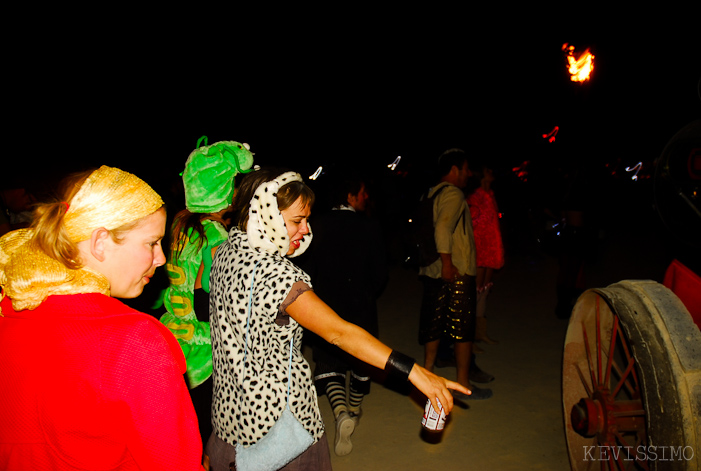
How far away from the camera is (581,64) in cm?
1313

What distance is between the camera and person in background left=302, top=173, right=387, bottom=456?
12.1ft

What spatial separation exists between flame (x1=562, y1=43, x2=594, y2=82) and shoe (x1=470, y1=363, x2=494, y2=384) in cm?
1185

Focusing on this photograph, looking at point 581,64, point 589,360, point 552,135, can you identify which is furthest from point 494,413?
point 552,135

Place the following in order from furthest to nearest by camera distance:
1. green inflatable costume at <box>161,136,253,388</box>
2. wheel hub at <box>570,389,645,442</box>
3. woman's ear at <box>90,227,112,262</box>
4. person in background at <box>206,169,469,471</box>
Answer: green inflatable costume at <box>161,136,253,388</box>
wheel hub at <box>570,389,645,442</box>
person in background at <box>206,169,469,471</box>
woman's ear at <box>90,227,112,262</box>

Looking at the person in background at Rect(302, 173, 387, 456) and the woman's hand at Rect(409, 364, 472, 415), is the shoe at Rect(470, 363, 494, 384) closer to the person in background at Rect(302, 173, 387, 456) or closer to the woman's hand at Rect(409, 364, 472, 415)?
the person in background at Rect(302, 173, 387, 456)

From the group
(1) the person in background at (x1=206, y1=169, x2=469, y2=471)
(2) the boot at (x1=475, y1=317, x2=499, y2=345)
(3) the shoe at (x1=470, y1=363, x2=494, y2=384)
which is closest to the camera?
(1) the person in background at (x1=206, y1=169, x2=469, y2=471)

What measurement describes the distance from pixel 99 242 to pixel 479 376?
417 centimetres

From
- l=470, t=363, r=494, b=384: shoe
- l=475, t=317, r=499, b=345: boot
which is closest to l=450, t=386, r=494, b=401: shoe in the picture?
l=470, t=363, r=494, b=384: shoe

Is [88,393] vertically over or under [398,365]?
under

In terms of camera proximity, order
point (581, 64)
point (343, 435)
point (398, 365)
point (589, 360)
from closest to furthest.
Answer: point (398, 365) < point (589, 360) < point (343, 435) < point (581, 64)

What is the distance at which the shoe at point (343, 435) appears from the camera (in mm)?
3436

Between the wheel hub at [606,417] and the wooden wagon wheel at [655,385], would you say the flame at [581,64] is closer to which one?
the wooden wagon wheel at [655,385]

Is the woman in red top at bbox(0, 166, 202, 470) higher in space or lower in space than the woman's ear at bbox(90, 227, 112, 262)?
lower

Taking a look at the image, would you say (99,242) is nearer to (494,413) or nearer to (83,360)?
(83,360)
